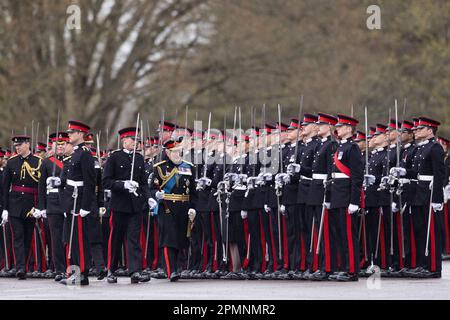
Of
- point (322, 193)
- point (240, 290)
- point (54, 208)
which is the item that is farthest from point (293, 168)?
point (54, 208)

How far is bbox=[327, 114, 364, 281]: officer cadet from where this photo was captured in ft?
54.5

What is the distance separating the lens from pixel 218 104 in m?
40.5

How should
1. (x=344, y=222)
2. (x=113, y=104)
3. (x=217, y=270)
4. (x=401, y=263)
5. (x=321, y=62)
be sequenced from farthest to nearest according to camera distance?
1. (x=321, y=62)
2. (x=113, y=104)
3. (x=217, y=270)
4. (x=401, y=263)
5. (x=344, y=222)

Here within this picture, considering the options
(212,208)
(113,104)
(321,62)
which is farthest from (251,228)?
(321,62)

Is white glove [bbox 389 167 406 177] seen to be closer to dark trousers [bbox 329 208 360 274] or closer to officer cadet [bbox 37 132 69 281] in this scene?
dark trousers [bbox 329 208 360 274]

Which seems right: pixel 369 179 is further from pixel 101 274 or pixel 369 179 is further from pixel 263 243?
pixel 101 274

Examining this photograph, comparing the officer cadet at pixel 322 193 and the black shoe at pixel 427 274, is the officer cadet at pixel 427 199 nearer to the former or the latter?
the black shoe at pixel 427 274

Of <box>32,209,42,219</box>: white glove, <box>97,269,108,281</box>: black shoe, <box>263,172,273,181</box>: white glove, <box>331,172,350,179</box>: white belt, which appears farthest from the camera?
<box>32,209,42,219</box>: white glove

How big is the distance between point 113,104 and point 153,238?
19.3 m

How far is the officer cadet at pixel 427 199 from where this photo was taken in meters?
17.2

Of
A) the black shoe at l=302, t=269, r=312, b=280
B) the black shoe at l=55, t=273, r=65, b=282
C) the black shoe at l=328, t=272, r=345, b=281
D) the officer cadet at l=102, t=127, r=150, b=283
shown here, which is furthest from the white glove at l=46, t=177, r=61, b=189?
the black shoe at l=328, t=272, r=345, b=281

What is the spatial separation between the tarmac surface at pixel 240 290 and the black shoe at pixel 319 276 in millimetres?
129

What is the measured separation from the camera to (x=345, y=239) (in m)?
16.8

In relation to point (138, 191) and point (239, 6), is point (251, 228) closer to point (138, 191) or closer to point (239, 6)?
point (138, 191)
